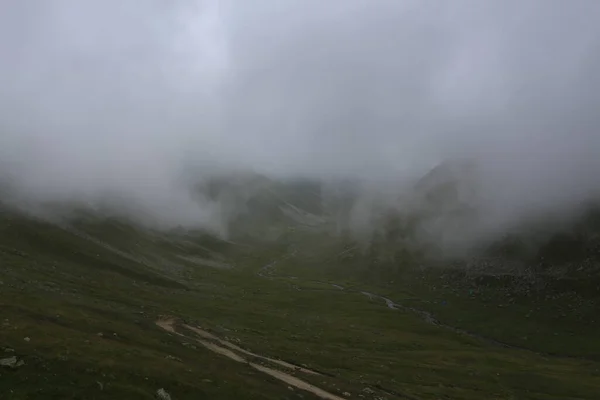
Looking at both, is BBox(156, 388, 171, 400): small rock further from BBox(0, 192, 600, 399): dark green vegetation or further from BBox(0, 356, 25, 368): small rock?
BBox(0, 356, 25, 368): small rock

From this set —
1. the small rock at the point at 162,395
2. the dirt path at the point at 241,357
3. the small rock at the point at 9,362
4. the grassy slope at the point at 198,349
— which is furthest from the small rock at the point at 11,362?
the dirt path at the point at 241,357

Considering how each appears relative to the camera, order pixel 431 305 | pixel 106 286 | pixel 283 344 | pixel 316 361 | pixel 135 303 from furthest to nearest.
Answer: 1. pixel 431 305
2. pixel 106 286
3. pixel 135 303
4. pixel 283 344
5. pixel 316 361

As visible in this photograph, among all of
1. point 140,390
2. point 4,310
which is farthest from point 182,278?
point 140,390

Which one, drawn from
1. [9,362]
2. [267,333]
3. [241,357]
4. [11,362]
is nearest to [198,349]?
[241,357]

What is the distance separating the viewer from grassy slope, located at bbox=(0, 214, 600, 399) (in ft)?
185

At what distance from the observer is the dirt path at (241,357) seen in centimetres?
7081

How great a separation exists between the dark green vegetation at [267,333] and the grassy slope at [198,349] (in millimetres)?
339

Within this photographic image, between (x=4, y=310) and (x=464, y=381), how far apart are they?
8915 cm

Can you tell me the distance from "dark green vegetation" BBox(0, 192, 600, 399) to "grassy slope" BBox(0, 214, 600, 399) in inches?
13.3

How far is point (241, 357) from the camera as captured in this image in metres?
83.0

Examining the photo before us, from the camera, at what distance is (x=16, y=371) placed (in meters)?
49.7

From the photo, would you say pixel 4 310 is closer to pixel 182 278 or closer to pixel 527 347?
pixel 182 278

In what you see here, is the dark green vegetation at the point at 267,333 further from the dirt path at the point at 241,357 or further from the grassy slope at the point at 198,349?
the dirt path at the point at 241,357

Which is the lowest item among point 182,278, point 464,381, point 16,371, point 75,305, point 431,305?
point 16,371
